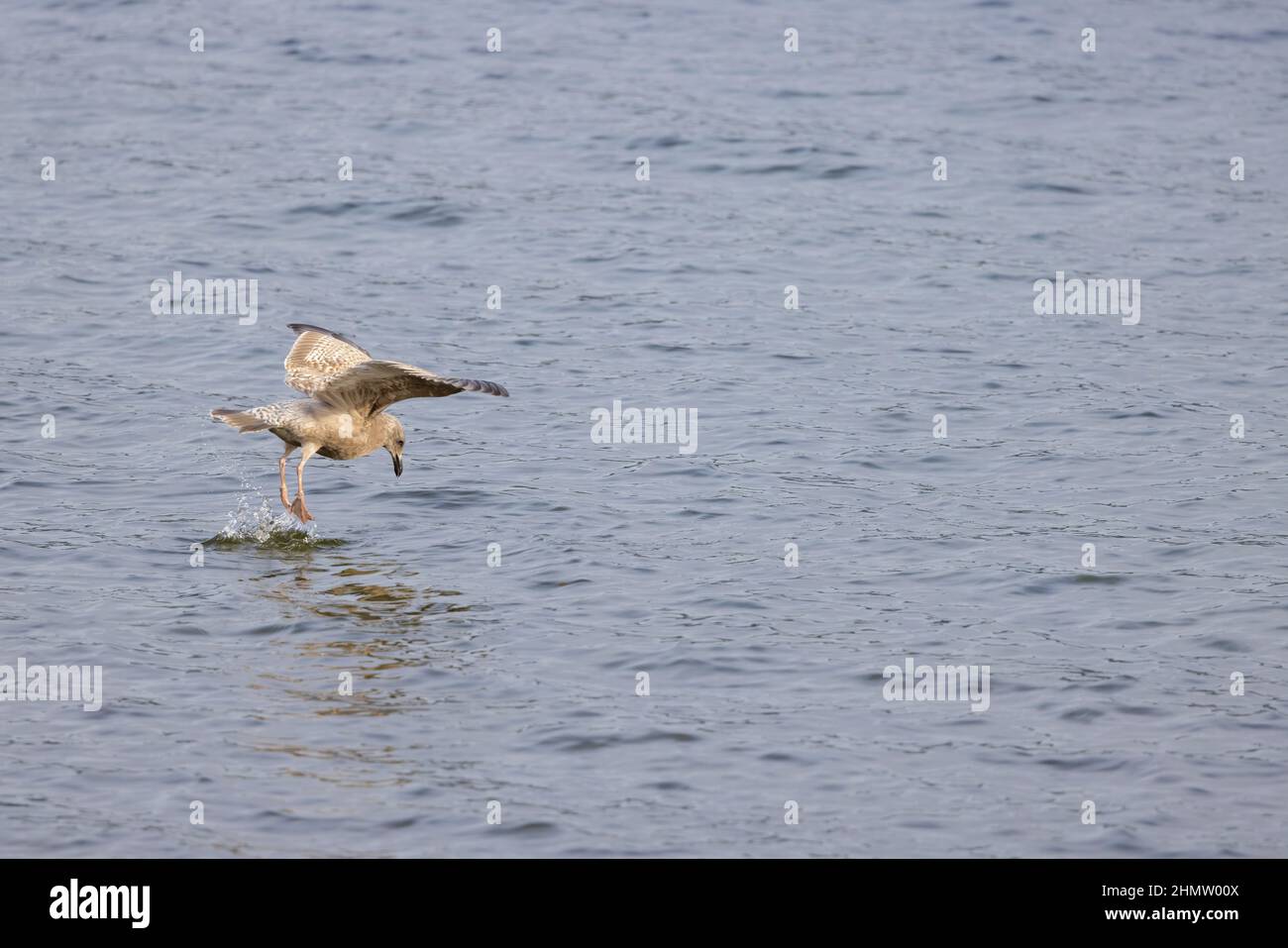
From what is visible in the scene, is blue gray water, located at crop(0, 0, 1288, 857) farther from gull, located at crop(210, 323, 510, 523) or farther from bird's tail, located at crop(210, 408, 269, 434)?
bird's tail, located at crop(210, 408, 269, 434)

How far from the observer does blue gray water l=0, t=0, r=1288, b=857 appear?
890cm

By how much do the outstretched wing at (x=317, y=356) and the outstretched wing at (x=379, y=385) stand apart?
27.2 inches

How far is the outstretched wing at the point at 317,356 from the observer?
1302 centimetres

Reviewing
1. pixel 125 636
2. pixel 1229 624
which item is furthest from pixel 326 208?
pixel 1229 624

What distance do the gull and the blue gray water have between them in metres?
0.65

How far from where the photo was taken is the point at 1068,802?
8.57 metres

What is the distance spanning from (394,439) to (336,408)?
0.59 meters

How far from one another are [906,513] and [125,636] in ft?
18.1

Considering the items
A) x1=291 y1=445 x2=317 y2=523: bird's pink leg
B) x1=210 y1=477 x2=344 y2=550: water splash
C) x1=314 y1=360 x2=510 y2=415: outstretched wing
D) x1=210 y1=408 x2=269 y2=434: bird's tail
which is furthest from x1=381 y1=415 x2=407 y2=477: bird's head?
x1=210 y1=408 x2=269 y2=434: bird's tail

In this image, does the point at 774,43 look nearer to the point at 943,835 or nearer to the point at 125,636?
the point at 125,636

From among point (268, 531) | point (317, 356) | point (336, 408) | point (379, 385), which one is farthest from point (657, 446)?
point (268, 531)

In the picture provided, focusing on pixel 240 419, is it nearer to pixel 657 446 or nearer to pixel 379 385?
pixel 379 385

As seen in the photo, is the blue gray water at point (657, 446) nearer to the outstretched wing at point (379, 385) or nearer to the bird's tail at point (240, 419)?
the bird's tail at point (240, 419)

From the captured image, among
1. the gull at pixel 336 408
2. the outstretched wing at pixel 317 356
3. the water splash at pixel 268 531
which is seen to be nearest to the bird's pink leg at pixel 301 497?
the gull at pixel 336 408
